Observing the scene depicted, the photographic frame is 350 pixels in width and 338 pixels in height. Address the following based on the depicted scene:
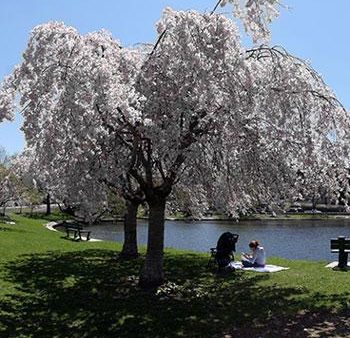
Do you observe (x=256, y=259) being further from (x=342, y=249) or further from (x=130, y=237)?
(x=130, y=237)

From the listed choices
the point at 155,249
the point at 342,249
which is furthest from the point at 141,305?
the point at 342,249

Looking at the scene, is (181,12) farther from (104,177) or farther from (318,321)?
(318,321)

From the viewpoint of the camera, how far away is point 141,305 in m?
11.6

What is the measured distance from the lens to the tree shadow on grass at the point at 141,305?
9.65 m

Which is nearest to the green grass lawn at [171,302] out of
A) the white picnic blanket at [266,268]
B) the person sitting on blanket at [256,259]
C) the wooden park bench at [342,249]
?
the white picnic blanket at [266,268]

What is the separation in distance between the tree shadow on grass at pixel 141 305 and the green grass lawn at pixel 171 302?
2cm

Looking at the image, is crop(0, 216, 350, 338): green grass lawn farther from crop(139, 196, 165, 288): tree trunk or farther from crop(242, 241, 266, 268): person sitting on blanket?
crop(242, 241, 266, 268): person sitting on blanket

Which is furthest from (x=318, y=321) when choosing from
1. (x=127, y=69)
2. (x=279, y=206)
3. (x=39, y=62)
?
(x=39, y=62)

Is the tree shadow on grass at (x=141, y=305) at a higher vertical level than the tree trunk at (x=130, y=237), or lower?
lower

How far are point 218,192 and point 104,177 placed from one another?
4274mm

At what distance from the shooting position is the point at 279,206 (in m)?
15.1

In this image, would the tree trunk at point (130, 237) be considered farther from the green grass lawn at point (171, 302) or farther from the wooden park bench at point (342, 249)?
the wooden park bench at point (342, 249)

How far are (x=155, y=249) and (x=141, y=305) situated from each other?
2.01 meters

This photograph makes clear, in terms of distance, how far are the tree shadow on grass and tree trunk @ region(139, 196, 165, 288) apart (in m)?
0.39
